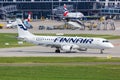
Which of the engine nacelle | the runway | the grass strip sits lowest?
the runway

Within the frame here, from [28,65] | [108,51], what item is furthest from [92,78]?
[108,51]

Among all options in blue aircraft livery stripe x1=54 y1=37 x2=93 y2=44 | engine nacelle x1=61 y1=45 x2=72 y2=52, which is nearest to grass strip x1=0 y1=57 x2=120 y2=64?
blue aircraft livery stripe x1=54 y1=37 x2=93 y2=44

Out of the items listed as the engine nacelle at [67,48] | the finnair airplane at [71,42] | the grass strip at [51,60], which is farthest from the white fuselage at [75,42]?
the grass strip at [51,60]

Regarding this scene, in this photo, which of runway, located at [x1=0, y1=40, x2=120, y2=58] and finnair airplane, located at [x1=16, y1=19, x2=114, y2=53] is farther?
finnair airplane, located at [x1=16, y1=19, x2=114, y2=53]

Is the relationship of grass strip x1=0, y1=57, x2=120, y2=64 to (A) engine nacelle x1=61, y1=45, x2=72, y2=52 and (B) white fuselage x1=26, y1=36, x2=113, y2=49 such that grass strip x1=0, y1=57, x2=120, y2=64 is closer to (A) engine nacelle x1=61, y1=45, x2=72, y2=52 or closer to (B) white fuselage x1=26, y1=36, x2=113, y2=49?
(B) white fuselage x1=26, y1=36, x2=113, y2=49

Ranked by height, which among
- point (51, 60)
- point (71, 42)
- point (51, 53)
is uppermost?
point (71, 42)

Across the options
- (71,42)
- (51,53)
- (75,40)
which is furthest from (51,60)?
(71,42)

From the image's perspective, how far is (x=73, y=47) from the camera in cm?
9500

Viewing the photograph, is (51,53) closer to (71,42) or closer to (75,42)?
(71,42)

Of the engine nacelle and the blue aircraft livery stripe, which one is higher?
the blue aircraft livery stripe

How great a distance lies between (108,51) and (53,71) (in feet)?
126

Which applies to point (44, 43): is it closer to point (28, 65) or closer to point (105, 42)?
point (105, 42)

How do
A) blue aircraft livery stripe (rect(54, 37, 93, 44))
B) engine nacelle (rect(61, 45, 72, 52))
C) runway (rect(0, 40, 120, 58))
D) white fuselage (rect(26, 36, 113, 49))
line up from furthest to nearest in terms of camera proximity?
engine nacelle (rect(61, 45, 72, 52))
blue aircraft livery stripe (rect(54, 37, 93, 44))
white fuselage (rect(26, 36, 113, 49))
runway (rect(0, 40, 120, 58))

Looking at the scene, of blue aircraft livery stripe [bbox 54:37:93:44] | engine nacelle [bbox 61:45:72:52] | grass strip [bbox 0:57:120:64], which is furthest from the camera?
engine nacelle [bbox 61:45:72:52]
